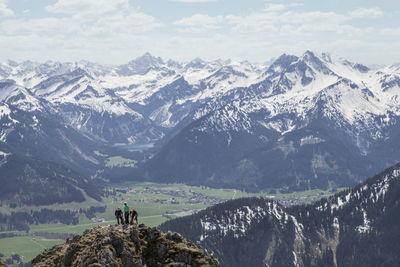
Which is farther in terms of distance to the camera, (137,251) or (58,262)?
(58,262)

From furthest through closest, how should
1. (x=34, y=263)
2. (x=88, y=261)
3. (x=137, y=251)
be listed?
(x=34, y=263) → (x=137, y=251) → (x=88, y=261)

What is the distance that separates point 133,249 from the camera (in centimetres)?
7838

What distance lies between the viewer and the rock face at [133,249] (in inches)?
2960

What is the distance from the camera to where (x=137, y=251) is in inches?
3130

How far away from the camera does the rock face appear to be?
75188 millimetres

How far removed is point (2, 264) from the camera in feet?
275

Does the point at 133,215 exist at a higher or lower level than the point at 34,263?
higher

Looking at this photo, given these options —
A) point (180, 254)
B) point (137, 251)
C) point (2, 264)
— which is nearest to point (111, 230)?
point (137, 251)

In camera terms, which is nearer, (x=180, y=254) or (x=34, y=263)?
(x=180, y=254)

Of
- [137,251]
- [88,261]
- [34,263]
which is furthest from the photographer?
[34,263]

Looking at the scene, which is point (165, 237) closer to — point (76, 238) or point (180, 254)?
point (180, 254)

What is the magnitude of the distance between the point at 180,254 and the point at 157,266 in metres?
3.18

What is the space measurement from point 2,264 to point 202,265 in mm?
25429

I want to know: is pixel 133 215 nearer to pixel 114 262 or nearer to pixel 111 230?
pixel 111 230
